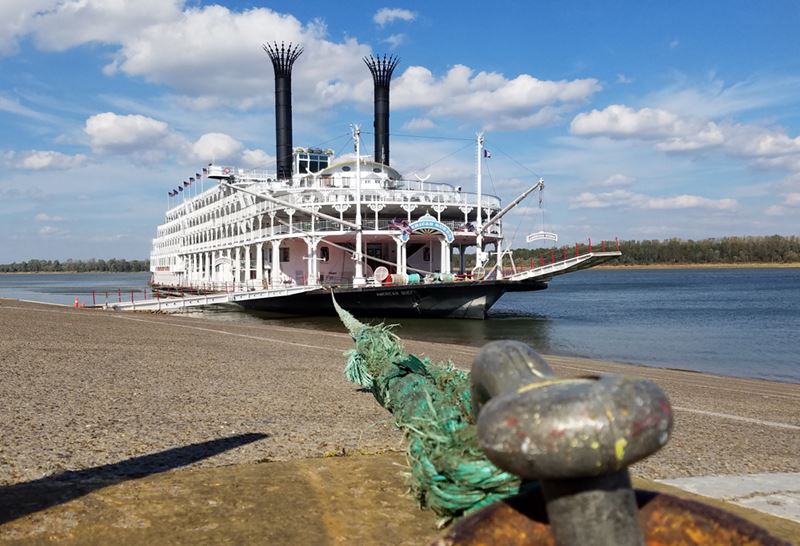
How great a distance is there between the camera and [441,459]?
2.70 metres

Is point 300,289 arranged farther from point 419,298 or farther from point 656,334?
point 656,334

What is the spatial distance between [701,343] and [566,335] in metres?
5.52

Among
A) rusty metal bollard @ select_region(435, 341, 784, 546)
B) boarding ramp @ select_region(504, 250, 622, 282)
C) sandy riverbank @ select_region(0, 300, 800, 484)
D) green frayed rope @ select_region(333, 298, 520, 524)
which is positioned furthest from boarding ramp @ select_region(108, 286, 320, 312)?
rusty metal bollard @ select_region(435, 341, 784, 546)

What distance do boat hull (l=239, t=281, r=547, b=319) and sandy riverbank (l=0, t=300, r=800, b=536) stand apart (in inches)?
688

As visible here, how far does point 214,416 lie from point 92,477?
2.36 metres

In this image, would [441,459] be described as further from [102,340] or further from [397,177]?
[397,177]

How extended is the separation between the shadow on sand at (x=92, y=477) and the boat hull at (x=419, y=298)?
24825mm

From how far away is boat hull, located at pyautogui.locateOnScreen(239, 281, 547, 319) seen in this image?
101ft

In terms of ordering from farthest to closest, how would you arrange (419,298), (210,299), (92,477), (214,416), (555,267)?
(210,299)
(555,267)
(419,298)
(214,416)
(92,477)

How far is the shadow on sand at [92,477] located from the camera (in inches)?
140

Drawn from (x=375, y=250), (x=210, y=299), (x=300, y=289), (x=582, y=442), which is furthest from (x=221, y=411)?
(x=375, y=250)

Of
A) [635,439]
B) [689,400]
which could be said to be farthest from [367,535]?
[689,400]

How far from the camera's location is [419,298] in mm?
31391

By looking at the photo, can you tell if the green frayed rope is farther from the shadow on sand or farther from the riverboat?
the riverboat
